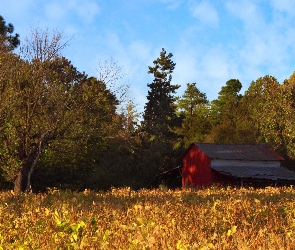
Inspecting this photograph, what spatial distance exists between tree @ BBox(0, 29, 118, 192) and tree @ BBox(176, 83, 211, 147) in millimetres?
44605

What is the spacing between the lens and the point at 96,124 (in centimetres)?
3000

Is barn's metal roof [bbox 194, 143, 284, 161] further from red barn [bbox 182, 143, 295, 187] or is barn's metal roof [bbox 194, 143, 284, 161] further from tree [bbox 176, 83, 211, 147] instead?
tree [bbox 176, 83, 211, 147]

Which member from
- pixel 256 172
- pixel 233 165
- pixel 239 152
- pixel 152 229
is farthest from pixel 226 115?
pixel 152 229

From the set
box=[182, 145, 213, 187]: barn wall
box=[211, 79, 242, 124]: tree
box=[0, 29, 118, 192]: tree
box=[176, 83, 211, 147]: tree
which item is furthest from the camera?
box=[211, 79, 242, 124]: tree

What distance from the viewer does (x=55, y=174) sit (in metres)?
41.5

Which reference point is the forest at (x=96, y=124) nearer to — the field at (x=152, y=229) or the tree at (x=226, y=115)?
the tree at (x=226, y=115)

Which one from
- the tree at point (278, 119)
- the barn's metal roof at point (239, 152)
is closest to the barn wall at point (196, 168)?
the barn's metal roof at point (239, 152)

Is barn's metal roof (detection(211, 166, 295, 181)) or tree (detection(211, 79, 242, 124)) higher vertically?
tree (detection(211, 79, 242, 124))

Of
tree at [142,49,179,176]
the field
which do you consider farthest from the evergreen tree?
the field

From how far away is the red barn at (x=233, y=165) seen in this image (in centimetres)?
4156

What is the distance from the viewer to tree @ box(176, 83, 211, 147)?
7419 centimetres

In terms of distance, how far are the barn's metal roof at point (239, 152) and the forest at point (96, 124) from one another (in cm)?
753

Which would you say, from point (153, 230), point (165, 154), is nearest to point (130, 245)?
point (153, 230)

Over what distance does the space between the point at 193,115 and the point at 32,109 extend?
6555 cm
